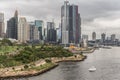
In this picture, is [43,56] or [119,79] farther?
[43,56]

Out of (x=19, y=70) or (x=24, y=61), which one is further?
(x=24, y=61)

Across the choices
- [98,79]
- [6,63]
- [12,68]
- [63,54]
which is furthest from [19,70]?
[63,54]

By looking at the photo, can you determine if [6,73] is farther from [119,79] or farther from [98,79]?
[119,79]

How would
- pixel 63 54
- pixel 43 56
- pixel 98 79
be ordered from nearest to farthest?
pixel 98 79 < pixel 43 56 < pixel 63 54

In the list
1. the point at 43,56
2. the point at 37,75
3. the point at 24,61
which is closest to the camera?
the point at 37,75

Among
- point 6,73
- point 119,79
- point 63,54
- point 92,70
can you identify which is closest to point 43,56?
point 63,54

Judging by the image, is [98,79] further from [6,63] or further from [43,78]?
[6,63]

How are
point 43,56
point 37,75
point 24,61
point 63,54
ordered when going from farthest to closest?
1. point 63,54
2. point 43,56
3. point 24,61
4. point 37,75

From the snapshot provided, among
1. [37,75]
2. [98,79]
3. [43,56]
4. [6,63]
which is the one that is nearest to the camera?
[98,79]
